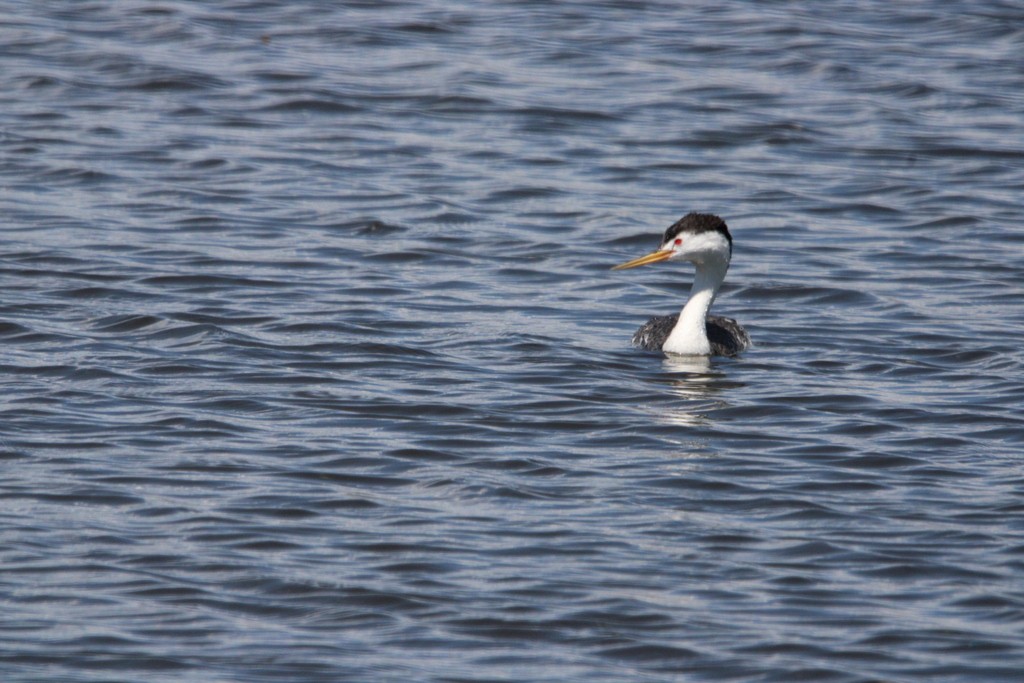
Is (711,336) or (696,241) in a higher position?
(696,241)

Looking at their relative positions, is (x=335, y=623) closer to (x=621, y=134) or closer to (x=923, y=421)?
(x=923, y=421)

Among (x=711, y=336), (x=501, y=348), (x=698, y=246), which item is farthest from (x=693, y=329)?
(x=501, y=348)

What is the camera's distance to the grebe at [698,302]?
13.2 m

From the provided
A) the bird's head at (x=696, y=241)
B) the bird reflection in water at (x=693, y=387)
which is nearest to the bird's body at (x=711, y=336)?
the bird reflection in water at (x=693, y=387)

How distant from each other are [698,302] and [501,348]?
1.47 meters

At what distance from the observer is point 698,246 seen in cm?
1352

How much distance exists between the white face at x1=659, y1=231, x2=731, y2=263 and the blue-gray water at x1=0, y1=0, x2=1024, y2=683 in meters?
0.76

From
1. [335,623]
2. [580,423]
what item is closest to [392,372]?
[580,423]

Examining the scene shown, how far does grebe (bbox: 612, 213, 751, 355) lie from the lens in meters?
13.2

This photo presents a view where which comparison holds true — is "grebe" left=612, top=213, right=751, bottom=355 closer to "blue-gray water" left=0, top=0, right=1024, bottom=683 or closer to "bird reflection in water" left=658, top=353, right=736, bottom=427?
"bird reflection in water" left=658, top=353, right=736, bottom=427

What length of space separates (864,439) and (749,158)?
816cm

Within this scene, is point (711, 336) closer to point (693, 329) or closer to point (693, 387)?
point (693, 329)

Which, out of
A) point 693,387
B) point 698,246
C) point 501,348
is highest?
point 698,246

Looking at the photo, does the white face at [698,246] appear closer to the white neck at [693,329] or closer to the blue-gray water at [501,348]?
the white neck at [693,329]
